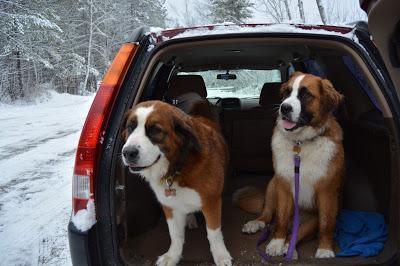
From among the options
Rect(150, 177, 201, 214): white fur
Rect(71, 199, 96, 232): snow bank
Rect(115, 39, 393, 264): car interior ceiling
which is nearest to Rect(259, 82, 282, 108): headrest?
Rect(115, 39, 393, 264): car interior ceiling

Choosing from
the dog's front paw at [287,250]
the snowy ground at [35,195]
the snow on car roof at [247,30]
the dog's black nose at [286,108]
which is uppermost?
the snow on car roof at [247,30]

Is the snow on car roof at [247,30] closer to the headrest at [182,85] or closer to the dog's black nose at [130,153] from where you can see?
the dog's black nose at [130,153]

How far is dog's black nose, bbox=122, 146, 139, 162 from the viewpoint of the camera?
7.50ft

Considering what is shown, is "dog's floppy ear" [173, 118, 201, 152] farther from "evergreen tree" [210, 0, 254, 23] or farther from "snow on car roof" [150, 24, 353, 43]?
"evergreen tree" [210, 0, 254, 23]

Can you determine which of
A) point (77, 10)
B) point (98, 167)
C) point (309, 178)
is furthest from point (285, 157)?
point (77, 10)

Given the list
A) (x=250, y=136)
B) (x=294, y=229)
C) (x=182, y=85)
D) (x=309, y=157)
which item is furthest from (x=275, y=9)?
(x=294, y=229)

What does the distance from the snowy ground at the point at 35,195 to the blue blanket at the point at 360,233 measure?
2.37m

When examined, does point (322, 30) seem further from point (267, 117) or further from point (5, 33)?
point (5, 33)

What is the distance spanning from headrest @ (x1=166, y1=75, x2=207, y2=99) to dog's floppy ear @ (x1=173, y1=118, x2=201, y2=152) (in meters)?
2.23

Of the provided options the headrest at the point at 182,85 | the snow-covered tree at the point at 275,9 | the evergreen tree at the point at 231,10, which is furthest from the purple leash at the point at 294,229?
the evergreen tree at the point at 231,10

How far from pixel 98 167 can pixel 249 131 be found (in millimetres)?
2965

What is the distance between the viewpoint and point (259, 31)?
2555mm

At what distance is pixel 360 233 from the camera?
2.93 m

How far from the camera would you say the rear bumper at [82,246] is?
218cm
